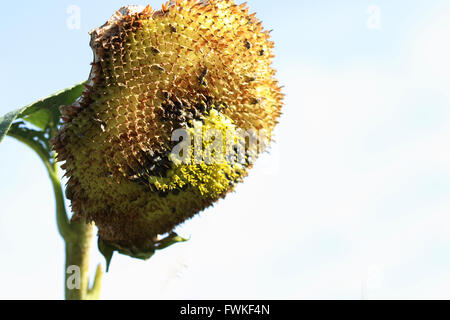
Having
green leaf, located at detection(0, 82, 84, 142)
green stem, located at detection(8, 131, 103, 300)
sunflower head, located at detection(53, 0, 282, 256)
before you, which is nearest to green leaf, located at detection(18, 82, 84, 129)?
green leaf, located at detection(0, 82, 84, 142)

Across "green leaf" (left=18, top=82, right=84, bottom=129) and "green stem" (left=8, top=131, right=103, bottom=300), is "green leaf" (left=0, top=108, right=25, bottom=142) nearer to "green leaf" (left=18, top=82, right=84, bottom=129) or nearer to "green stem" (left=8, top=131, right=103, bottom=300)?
"green leaf" (left=18, top=82, right=84, bottom=129)

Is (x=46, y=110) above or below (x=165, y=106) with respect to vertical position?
above

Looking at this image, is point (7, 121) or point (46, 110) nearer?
point (7, 121)

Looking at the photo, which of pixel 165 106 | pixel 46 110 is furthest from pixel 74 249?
pixel 165 106

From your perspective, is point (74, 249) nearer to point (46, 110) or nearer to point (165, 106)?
point (46, 110)

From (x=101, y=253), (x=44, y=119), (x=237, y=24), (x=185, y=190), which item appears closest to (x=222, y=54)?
(x=237, y=24)

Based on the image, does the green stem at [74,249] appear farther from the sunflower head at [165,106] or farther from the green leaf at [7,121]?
the green leaf at [7,121]

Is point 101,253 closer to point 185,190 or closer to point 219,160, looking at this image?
point 185,190
